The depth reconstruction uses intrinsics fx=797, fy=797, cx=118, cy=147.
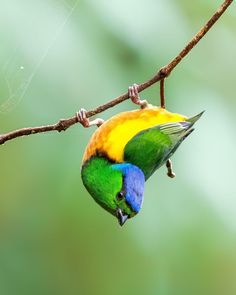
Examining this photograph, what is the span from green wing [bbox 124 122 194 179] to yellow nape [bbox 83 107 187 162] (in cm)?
3

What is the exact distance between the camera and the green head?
1.80 meters

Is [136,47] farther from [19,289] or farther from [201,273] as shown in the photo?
[19,289]

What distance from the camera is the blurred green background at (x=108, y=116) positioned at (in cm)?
213

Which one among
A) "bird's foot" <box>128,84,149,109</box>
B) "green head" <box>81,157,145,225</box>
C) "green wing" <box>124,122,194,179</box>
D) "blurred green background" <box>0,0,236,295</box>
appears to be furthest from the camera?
"blurred green background" <box>0,0,236,295</box>

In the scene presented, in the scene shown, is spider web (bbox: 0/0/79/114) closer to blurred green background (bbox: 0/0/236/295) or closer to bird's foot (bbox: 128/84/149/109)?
blurred green background (bbox: 0/0/236/295)

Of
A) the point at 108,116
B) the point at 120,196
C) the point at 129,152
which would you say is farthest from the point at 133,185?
the point at 108,116

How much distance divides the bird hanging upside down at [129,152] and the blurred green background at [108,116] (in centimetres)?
19

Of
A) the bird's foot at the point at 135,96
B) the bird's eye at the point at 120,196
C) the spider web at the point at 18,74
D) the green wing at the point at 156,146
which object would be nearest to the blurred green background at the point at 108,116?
the spider web at the point at 18,74

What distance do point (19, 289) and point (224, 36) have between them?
43.5 inches

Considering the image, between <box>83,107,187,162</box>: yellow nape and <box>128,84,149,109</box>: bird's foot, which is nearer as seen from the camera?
<box>128,84,149,109</box>: bird's foot

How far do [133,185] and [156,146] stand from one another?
15 cm

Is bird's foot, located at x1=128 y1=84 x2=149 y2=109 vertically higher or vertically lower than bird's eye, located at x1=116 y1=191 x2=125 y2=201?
higher

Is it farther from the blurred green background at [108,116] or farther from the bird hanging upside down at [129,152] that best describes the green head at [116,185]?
the blurred green background at [108,116]

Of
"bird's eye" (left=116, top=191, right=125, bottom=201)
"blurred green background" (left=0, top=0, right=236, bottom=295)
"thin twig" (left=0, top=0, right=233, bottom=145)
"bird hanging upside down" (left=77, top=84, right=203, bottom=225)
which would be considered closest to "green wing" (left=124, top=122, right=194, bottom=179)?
"bird hanging upside down" (left=77, top=84, right=203, bottom=225)
